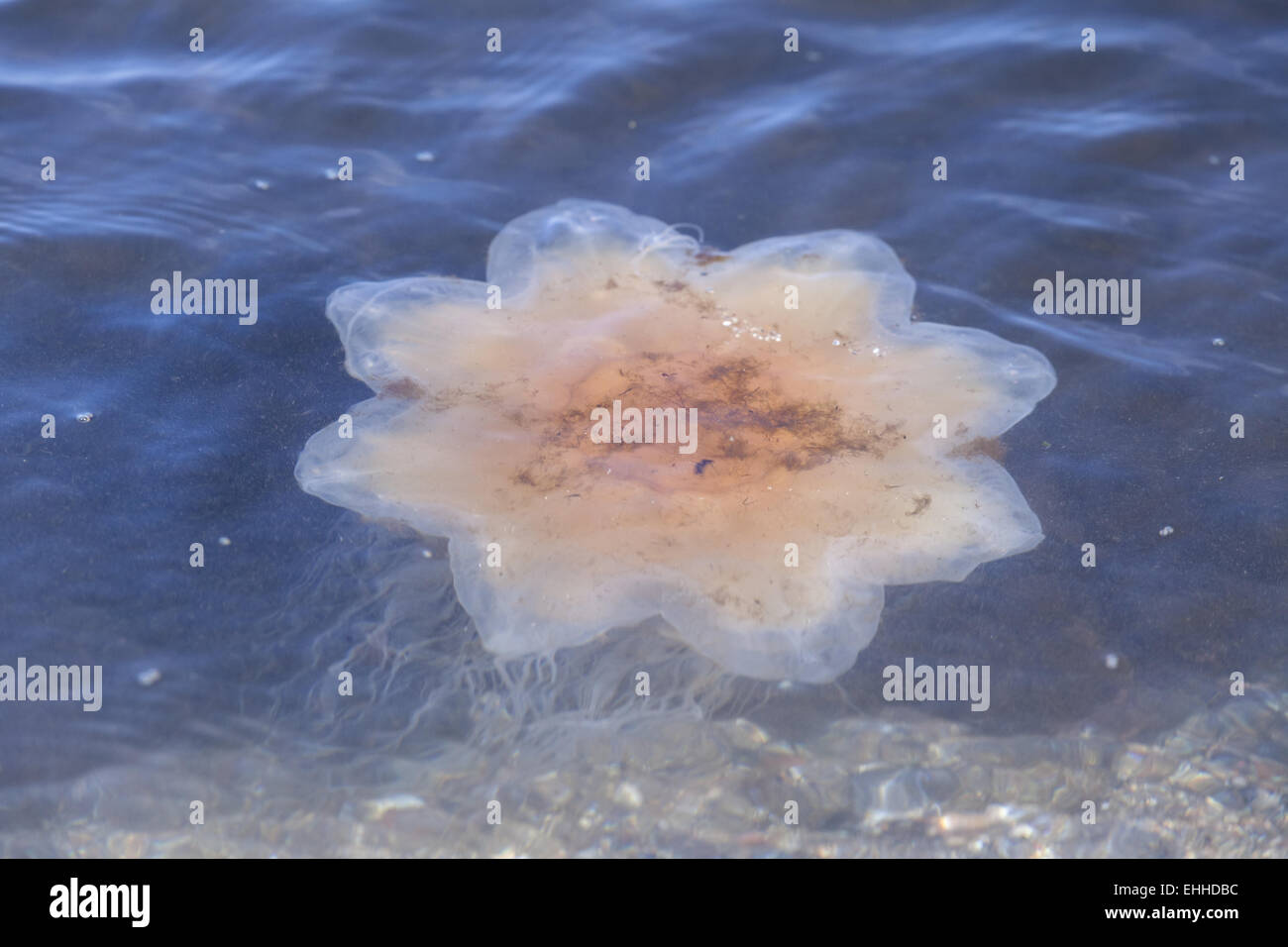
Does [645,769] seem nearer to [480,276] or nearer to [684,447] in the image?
[684,447]

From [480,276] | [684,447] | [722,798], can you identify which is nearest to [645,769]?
[722,798]

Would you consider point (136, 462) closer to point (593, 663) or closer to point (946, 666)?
point (593, 663)

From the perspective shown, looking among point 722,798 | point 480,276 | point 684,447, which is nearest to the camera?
point 722,798

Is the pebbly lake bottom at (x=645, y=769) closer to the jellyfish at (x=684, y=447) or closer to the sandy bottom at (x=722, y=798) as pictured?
the sandy bottom at (x=722, y=798)

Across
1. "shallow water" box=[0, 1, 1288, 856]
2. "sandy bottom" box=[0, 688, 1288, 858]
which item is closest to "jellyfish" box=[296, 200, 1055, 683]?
"shallow water" box=[0, 1, 1288, 856]
